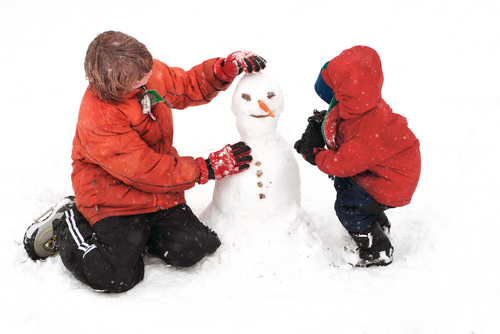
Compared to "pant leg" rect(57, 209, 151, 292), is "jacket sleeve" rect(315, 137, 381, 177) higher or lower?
higher

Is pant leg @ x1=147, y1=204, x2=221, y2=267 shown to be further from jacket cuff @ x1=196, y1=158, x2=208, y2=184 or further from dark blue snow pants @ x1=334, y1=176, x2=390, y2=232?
dark blue snow pants @ x1=334, y1=176, x2=390, y2=232

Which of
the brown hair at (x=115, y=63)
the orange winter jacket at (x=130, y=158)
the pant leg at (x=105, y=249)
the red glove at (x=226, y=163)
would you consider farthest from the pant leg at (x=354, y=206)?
the brown hair at (x=115, y=63)

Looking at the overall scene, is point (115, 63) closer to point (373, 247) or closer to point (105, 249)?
point (105, 249)

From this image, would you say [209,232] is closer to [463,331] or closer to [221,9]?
[463,331]

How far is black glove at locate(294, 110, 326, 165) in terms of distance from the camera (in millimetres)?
2355

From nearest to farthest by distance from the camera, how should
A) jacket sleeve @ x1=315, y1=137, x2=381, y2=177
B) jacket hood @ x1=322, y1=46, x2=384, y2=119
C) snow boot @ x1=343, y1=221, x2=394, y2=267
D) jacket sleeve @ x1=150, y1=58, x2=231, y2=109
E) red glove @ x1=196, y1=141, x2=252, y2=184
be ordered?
jacket hood @ x1=322, y1=46, x2=384, y2=119
jacket sleeve @ x1=315, y1=137, x2=381, y2=177
red glove @ x1=196, y1=141, x2=252, y2=184
snow boot @ x1=343, y1=221, x2=394, y2=267
jacket sleeve @ x1=150, y1=58, x2=231, y2=109

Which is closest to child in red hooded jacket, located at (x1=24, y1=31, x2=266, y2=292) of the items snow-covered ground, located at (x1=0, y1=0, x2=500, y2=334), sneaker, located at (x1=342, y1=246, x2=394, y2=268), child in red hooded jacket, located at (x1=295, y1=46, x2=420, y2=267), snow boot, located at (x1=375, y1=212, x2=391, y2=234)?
snow-covered ground, located at (x1=0, y1=0, x2=500, y2=334)

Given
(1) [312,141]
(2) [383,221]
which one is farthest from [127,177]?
(2) [383,221]

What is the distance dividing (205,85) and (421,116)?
1914 mm

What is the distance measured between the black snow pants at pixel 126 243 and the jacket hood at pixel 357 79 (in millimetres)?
1051

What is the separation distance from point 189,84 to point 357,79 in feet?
3.66

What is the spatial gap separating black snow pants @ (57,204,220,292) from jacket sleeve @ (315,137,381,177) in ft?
2.55

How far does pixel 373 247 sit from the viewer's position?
7.89ft

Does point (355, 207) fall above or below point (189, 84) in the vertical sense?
below
